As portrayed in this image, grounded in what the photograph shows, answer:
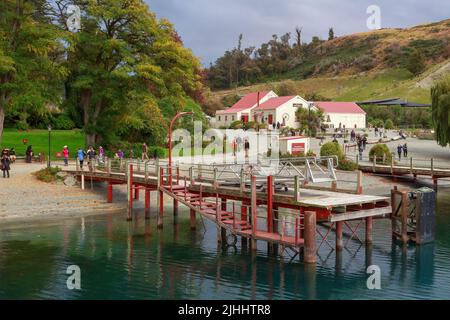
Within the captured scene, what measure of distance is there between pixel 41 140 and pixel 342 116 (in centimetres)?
4927

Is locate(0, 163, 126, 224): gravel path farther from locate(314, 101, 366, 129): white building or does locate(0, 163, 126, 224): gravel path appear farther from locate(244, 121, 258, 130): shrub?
locate(314, 101, 366, 129): white building

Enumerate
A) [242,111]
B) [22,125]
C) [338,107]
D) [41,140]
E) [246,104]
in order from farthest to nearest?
[246,104]
[338,107]
[242,111]
[22,125]
[41,140]

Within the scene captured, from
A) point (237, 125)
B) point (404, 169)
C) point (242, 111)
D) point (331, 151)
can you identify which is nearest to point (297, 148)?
point (331, 151)

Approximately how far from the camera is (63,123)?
74.4m

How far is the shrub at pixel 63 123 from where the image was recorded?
74.1 m

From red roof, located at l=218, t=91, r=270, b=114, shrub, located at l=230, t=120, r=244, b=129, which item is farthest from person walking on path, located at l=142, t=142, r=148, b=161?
red roof, located at l=218, t=91, r=270, b=114

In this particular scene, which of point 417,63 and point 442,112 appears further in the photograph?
point 417,63

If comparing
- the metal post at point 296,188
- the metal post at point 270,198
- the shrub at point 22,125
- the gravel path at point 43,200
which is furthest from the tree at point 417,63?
the metal post at point 296,188

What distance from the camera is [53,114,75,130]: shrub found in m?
74.1

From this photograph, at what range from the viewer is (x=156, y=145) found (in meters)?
58.9

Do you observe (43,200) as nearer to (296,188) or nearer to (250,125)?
(296,188)

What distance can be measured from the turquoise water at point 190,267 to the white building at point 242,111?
60.1m

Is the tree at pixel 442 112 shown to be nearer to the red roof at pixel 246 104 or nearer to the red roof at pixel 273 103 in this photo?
the red roof at pixel 273 103

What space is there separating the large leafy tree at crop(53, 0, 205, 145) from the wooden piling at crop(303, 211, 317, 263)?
2661 cm
